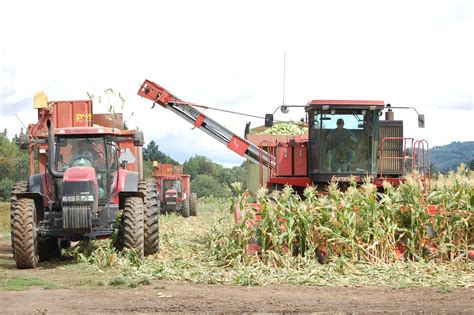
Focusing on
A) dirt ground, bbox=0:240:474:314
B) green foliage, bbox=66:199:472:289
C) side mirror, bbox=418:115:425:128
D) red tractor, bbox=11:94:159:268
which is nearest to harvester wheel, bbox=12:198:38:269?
red tractor, bbox=11:94:159:268

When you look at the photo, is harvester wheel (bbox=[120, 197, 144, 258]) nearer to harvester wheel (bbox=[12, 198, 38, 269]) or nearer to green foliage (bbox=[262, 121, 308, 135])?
harvester wheel (bbox=[12, 198, 38, 269])

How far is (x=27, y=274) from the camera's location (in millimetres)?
11148

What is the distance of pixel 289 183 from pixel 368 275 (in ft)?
15.1

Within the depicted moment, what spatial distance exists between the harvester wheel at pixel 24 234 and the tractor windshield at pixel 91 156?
92 cm

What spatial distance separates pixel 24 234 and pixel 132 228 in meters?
1.58

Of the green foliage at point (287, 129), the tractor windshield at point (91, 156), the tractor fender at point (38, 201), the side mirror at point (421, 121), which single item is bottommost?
the tractor fender at point (38, 201)

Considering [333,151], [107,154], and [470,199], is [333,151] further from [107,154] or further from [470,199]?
[107,154]

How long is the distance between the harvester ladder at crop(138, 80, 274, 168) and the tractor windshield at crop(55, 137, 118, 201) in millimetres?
5570

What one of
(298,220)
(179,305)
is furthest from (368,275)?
(179,305)

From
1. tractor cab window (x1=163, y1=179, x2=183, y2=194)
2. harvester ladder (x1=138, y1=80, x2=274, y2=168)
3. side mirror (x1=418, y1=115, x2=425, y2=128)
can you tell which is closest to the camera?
side mirror (x1=418, y1=115, x2=425, y2=128)

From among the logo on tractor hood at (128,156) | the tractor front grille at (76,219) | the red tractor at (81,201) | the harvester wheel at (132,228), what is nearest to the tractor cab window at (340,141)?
the red tractor at (81,201)

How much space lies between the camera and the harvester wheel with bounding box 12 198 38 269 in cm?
1154

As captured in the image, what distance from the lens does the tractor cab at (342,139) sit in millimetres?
14320

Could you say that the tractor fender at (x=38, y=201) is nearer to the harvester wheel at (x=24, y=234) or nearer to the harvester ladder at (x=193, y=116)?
the harvester wheel at (x=24, y=234)
